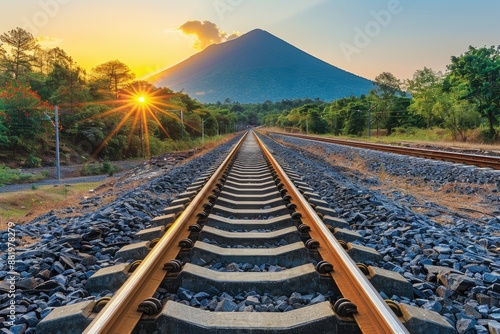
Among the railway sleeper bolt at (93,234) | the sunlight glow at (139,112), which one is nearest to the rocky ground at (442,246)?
the railway sleeper bolt at (93,234)

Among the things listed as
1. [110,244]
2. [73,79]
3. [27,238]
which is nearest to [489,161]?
[110,244]

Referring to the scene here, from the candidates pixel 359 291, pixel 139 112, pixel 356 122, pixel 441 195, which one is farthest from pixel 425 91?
pixel 359 291

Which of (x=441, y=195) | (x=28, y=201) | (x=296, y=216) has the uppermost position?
(x=296, y=216)

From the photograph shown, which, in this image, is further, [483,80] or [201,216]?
[483,80]

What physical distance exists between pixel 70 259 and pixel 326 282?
2.12 m

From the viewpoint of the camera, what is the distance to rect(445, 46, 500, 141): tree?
99.9 ft

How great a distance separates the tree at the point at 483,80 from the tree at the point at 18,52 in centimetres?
4175

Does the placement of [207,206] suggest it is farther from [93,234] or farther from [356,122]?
[356,122]

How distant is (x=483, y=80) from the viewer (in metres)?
31.4

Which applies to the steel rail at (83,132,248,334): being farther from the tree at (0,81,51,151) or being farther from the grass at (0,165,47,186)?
the tree at (0,81,51,151)

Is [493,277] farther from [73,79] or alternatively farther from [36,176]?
[73,79]

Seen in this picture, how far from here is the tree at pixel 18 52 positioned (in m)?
31.9

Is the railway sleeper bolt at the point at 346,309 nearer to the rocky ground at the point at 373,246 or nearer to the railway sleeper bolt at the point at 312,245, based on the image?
the rocky ground at the point at 373,246

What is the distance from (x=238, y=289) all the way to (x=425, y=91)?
4879 centimetres
